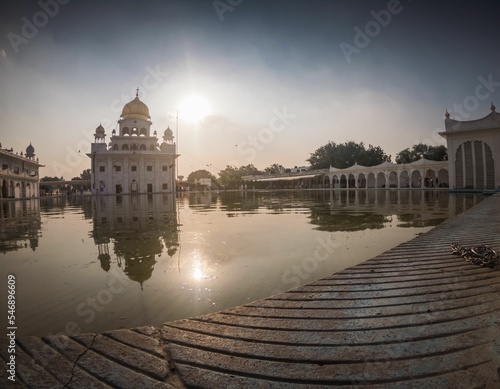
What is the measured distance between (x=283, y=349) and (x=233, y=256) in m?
3.32

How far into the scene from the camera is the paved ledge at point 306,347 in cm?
161

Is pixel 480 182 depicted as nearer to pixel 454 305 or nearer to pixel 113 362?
pixel 454 305

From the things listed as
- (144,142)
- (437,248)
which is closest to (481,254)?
(437,248)

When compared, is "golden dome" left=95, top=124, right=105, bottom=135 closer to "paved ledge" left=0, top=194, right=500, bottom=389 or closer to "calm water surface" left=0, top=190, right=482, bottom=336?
"calm water surface" left=0, top=190, right=482, bottom=336

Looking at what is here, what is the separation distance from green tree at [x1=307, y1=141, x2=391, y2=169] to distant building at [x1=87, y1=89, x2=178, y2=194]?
33.4 m

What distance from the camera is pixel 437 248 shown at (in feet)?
15.4

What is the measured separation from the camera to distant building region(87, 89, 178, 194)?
146ft

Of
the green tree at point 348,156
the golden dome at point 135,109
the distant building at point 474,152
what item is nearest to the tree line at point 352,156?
the green tree at point 348,156

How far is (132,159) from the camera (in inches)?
1791

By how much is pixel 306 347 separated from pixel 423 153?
62679 millimetres

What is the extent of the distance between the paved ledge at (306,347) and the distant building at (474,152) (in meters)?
34.5

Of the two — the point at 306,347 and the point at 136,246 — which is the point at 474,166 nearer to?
the point at 136,246

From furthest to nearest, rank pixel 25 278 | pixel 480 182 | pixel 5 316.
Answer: pixel 480 182 → pixel 25 278 → pixel 5 316

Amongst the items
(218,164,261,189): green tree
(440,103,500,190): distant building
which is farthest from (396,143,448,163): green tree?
(218,164,261,189): green tree
